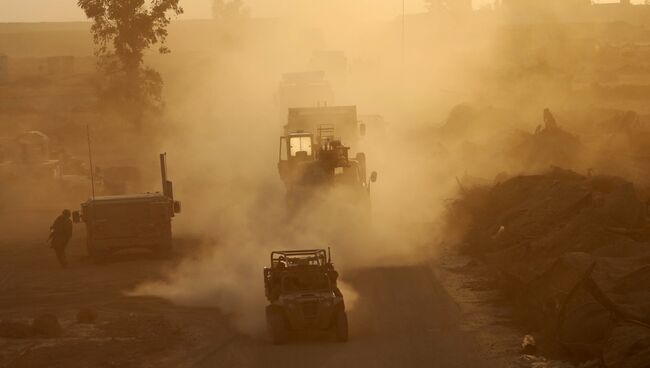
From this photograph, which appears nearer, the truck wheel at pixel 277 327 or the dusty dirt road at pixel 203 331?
the dusty dirt road at pixel 203 331

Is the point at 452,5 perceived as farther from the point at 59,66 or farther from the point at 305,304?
the point at 305,304

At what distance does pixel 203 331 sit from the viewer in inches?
1027

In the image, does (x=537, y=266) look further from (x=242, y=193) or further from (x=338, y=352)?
(x=242, y=193)

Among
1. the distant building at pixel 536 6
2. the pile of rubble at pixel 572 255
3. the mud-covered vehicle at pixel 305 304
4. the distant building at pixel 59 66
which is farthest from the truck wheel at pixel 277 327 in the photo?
the distant building at pixel 536 6

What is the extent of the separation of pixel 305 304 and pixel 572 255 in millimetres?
5916

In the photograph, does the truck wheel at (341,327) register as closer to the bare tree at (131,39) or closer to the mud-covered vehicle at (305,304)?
the mud-covered vehicle at (305,304)

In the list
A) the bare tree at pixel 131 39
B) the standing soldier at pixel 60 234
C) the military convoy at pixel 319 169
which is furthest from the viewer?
the bare tree at pixel 131 39

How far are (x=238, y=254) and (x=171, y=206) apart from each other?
397 cm

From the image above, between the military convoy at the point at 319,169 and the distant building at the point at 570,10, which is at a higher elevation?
the distant building at the point at 570,10

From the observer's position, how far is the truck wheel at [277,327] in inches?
945

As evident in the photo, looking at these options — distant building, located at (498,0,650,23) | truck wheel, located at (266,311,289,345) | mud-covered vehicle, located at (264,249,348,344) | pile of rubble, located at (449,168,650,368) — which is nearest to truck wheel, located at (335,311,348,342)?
mud-covered vehicle, located at (264,249,348,344)

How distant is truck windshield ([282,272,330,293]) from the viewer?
2472 centimetres

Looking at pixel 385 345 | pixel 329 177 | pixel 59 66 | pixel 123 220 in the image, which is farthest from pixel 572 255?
pixel 59 66

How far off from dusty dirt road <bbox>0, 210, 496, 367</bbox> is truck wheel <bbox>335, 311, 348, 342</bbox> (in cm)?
21
